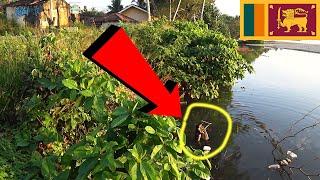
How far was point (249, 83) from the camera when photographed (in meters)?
22.5

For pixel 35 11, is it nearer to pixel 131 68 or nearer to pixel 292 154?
pixel 292 154

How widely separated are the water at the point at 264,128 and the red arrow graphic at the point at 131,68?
594 centimetres

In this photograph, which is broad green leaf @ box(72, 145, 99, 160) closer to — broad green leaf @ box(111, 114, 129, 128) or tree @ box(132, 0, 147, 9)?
broad green leaf @ box(111, 114, 129, 128)

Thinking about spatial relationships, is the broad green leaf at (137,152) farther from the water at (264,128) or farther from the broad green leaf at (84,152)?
the water at (264,128)

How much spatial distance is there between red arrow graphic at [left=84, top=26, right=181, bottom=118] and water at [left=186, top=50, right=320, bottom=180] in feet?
19.5

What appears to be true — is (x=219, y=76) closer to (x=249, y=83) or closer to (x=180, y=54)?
(x=180, y=54)

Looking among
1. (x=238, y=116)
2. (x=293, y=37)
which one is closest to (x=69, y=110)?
(x=293, y=37)

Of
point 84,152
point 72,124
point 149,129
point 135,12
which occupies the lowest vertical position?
point 72,124

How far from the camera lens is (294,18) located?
17.0ft

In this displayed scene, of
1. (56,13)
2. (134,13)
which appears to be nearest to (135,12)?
(134,13)

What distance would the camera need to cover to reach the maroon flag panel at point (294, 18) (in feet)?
17.1

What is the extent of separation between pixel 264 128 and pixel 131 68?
410 inches

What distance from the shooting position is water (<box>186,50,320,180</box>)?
9.22 metres

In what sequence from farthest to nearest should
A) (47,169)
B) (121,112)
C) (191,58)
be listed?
(191,58), (47,169), (121,112)
